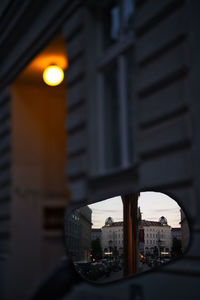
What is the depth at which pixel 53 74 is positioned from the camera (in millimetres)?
5363

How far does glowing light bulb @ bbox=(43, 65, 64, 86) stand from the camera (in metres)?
5.33

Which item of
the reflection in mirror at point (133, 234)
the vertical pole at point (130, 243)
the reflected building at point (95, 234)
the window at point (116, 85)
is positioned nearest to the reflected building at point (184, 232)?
the reflection in mirror at point (133, 234)

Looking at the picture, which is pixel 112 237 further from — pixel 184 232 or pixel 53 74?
pixel 53 74

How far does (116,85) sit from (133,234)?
3.05 m

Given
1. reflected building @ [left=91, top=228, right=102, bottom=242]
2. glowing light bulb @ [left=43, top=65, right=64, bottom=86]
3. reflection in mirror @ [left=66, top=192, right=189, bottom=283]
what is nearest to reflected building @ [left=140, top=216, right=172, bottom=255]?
reflection in mirror @ [left=66, top=192, right=189, bottom=283]

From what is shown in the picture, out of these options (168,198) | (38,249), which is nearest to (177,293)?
(168,198)

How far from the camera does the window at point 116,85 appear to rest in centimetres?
364

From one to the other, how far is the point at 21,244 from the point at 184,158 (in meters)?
3.72

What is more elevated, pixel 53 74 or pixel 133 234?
pixel 53 74

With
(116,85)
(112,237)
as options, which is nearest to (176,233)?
(112,237)

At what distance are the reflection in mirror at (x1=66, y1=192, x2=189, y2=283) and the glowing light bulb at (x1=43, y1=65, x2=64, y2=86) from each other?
4.36 metres

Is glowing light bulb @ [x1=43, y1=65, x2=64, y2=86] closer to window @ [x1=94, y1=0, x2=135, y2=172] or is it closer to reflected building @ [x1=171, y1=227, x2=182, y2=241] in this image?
window @ [x1=94, y1=0, x2=135, y2=172]

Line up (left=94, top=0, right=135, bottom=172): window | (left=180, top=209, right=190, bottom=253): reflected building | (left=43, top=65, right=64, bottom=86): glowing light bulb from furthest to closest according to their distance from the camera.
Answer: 1. (left=43, top=65, right=64, bottom=86): glowing light bulb
2. (left=94, top=0, right=135, bottom=172): window
3. (left=180, top=209, right=190, bottom=253): reflected building

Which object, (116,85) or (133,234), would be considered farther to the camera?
(116,85)
